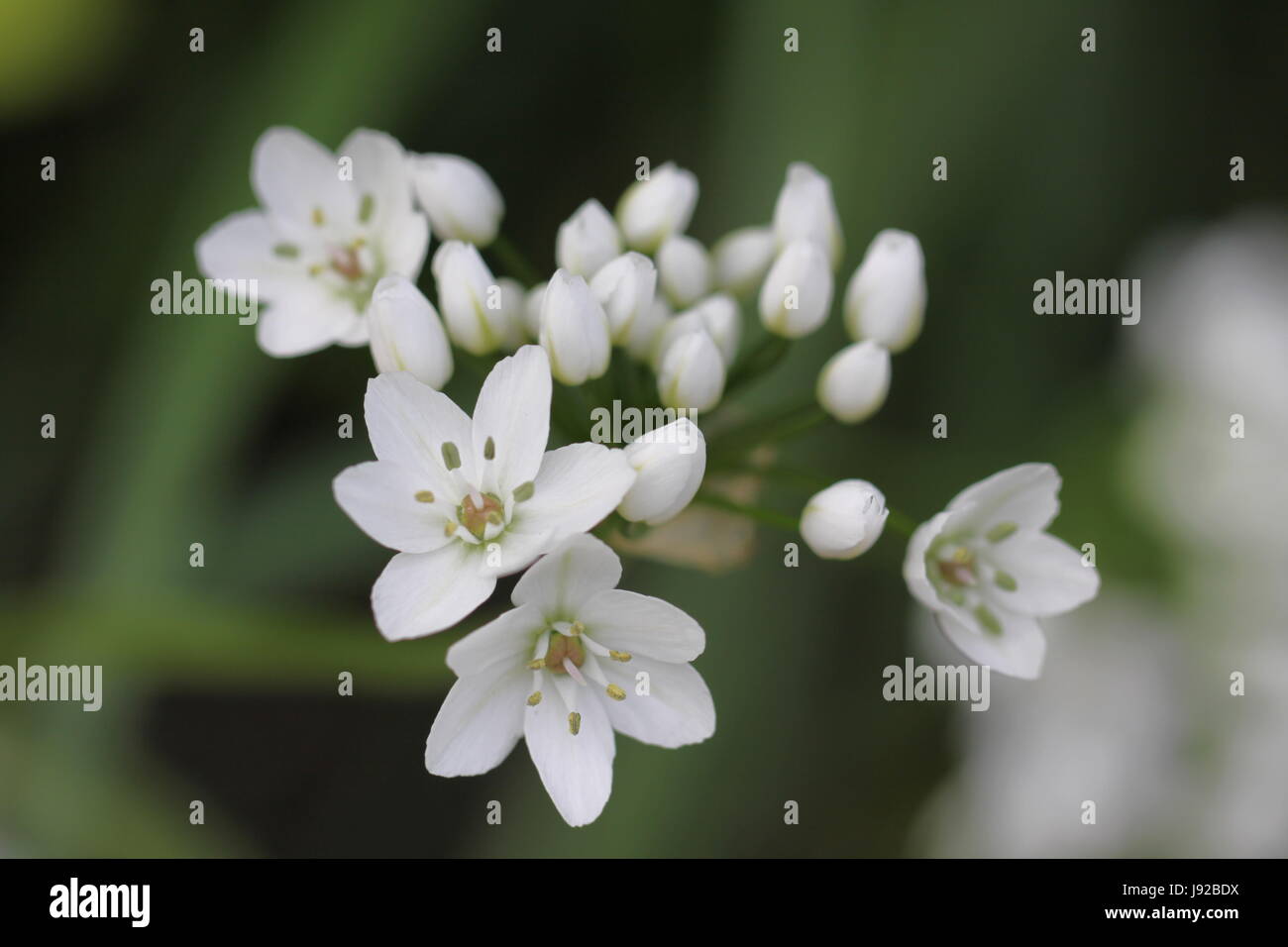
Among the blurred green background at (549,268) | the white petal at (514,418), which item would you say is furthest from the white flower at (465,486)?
the blurred green background at (549,268)

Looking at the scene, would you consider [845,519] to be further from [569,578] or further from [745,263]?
[745,263]

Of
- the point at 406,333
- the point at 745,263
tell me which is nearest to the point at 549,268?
the point at 745,263

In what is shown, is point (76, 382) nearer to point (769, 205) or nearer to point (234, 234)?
point (234, 234)

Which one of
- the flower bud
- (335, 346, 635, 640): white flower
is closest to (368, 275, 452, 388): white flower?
(335, 346, 635, 640): white flower

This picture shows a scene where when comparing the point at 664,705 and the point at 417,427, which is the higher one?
the point at 417,427

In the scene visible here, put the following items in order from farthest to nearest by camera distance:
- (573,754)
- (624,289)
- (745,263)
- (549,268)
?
(549,268) → (745,263) → (624,289) → (573,754)

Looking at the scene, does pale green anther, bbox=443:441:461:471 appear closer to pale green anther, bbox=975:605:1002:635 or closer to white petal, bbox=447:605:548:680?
white petal, bbox=447:605:548:680
